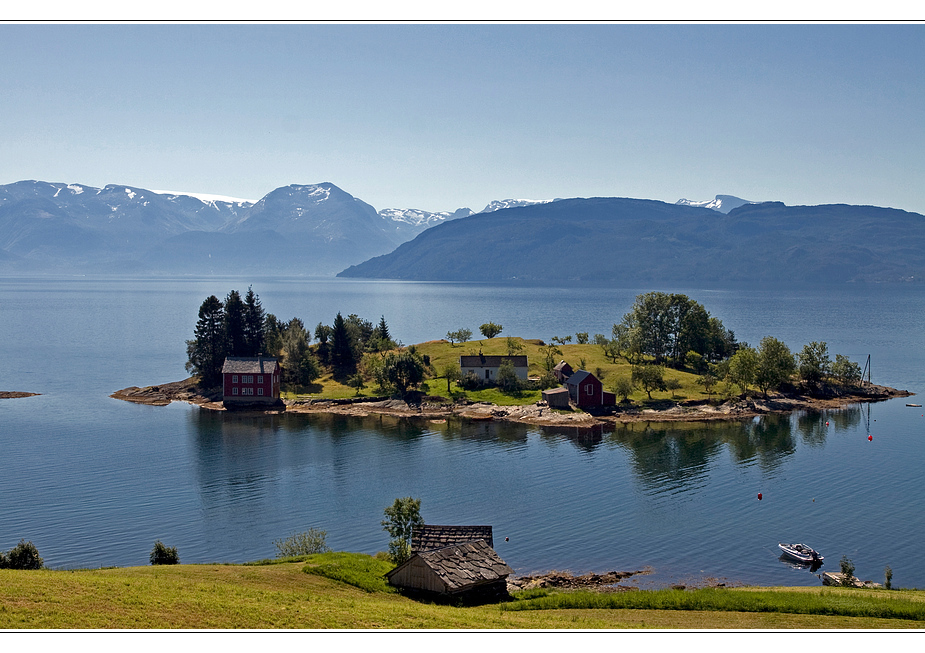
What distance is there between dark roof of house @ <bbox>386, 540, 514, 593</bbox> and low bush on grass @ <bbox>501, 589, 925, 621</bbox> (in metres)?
1.92

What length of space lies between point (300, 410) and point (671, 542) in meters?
52.5

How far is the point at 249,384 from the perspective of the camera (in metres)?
92.0

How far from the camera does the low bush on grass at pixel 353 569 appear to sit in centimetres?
3535

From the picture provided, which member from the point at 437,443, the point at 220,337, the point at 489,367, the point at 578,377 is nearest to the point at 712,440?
the point at 578,377

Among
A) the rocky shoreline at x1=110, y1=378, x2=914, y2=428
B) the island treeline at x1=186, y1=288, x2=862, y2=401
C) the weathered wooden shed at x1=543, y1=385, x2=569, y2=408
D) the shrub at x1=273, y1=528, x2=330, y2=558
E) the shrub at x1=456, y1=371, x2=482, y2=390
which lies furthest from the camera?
the shrub at x1=456, y1=371, x2=482, y2=390

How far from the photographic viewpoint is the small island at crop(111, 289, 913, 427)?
88562 millimetres

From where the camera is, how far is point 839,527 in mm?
50781

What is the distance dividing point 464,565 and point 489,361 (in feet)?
204

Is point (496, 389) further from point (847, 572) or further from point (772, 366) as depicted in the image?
point (847, 572)

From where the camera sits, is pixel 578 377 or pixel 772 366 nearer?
pixel 578 377

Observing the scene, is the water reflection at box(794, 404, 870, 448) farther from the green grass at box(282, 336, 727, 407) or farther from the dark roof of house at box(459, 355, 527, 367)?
the dark roof of house at box(459, 355, 527, 367)

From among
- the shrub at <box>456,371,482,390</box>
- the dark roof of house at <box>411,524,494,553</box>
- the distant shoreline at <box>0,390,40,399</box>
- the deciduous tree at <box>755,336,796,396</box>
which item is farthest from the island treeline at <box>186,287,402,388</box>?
the dark roof of house at <box>411,524,494,553</box>
